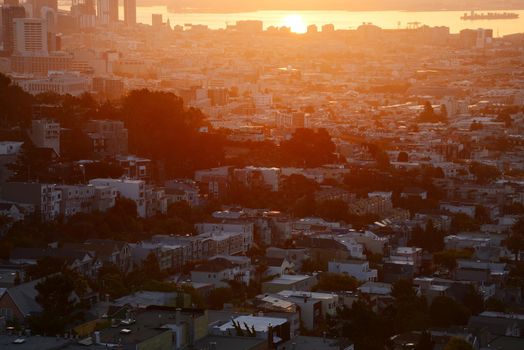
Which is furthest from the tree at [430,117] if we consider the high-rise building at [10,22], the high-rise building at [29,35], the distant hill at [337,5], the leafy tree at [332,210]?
the distant hill at [337,5]

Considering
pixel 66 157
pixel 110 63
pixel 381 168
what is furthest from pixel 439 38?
pixel 66 157

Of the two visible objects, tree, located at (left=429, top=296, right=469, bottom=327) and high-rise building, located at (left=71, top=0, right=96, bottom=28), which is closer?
tree, located at (left=429, top=296, right=469, bottom=327)

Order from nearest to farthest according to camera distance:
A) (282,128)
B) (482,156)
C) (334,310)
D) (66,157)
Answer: (334,310) < (66,157) < (482,156) < (282,128)

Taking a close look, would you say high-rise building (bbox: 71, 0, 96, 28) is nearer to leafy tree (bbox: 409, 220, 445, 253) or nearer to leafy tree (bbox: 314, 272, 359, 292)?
leafy tree (bbox: 409, 220, 445, 253)

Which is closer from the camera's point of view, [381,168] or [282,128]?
[381,168]

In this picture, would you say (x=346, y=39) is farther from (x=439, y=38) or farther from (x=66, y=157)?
(x=66, y=157)

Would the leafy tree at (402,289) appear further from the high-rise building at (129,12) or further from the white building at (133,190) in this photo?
the high-rise building at (129,12)

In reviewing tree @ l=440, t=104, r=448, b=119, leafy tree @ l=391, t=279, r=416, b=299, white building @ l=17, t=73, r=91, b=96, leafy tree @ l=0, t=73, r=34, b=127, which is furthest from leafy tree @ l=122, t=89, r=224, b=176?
tree @ l=440, t=104, r=448, b=119
